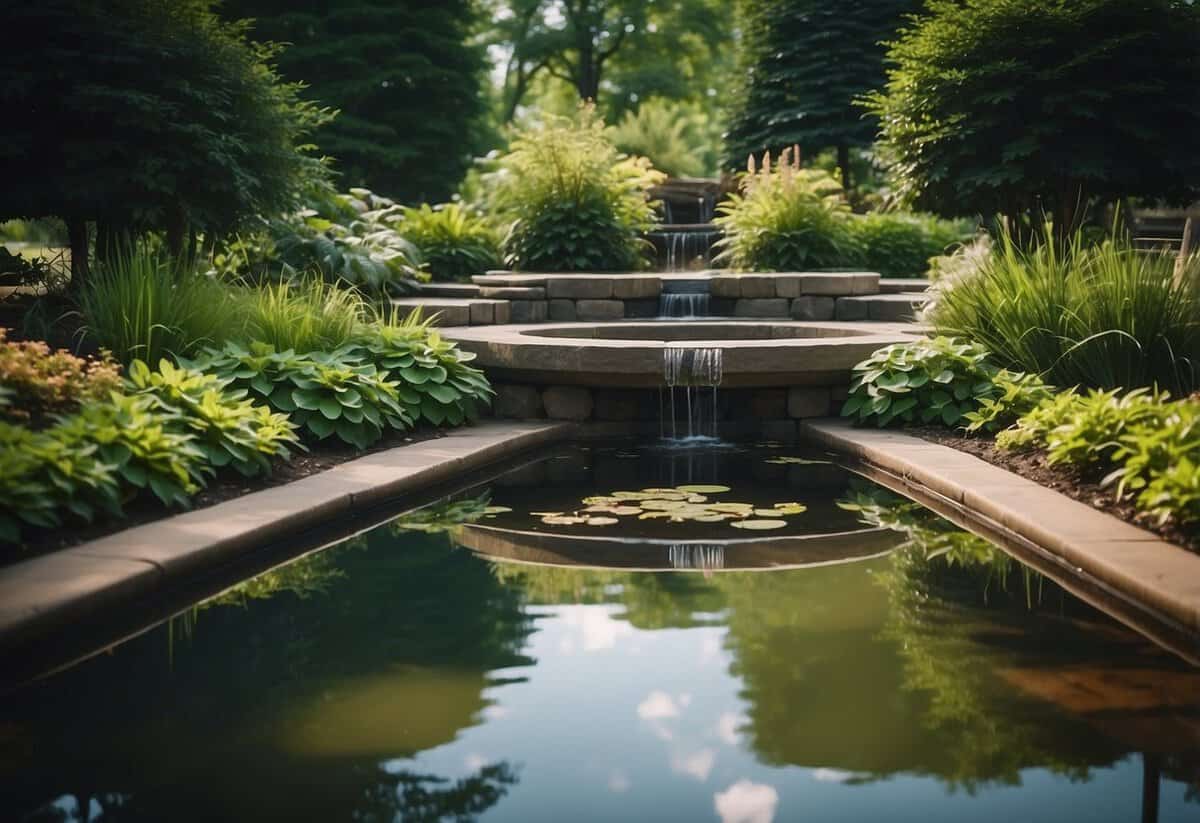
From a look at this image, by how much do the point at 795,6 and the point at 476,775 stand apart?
17.7 metres

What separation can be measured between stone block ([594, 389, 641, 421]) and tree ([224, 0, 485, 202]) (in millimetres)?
13437

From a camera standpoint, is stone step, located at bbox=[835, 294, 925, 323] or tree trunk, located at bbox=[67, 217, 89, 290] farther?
stone step, located at bbox=[835, 294, 925, 323]

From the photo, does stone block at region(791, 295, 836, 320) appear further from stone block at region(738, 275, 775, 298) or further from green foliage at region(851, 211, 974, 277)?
green foliage at region(851, 211, 974, 277)

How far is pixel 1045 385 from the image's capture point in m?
7.08

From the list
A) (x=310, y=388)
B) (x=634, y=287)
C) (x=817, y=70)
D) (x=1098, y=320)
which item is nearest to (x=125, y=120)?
(x=310, y=388)

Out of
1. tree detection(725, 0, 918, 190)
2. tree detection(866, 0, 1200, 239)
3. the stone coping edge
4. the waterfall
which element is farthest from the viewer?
tree detection(725, 0, 918, 190)

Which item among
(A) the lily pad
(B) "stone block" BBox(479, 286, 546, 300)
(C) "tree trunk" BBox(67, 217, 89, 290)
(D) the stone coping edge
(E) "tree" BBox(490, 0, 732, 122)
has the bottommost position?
(A) the lily pad

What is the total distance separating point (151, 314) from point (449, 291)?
4.66m

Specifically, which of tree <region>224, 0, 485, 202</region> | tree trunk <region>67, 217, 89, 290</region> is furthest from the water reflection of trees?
tree <region>224, 0, 485, 202</region>

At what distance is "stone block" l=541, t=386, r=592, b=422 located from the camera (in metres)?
8.18

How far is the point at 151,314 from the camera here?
6750 mm

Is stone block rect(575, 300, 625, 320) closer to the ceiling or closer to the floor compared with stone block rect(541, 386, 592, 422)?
closer to the ceiling

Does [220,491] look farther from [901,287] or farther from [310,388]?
[901,287]

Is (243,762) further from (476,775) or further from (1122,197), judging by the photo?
(1122,197)
